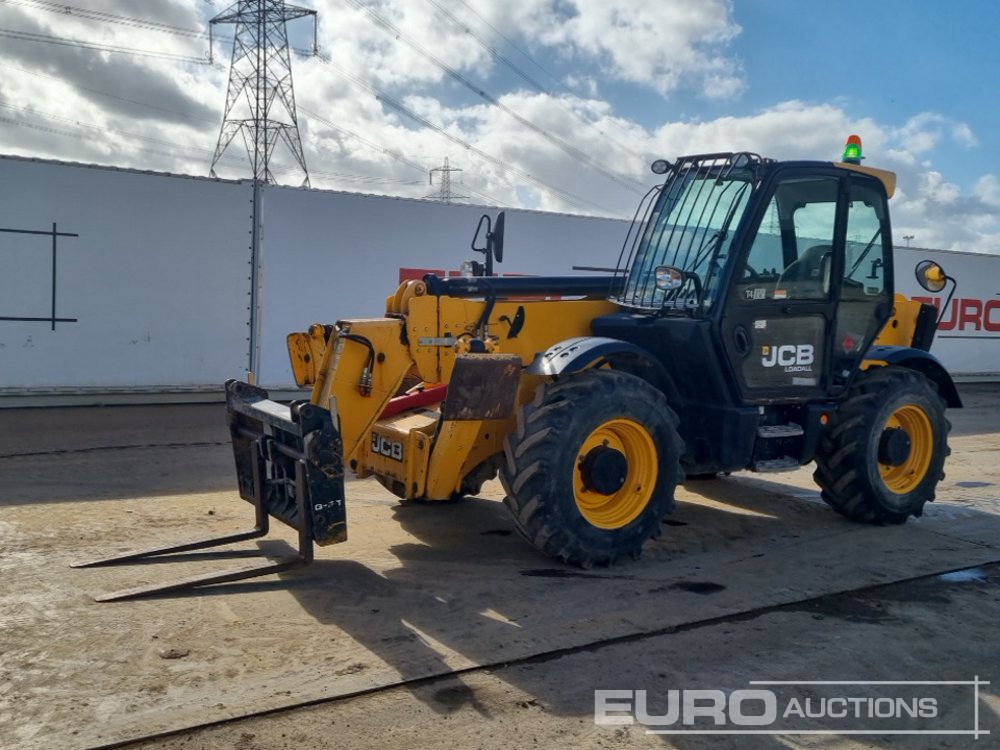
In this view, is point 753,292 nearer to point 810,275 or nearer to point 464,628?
point 810,275

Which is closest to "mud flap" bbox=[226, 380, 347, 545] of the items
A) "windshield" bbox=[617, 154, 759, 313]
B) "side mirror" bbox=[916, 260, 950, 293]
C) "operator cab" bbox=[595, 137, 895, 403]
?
"operator cab" bbox=[595, 137, 895, 403]

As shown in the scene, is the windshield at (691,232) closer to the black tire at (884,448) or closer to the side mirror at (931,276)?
the black tire at (884,448)

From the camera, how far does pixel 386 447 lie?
559cm

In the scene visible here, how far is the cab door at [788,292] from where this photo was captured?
6.06 m

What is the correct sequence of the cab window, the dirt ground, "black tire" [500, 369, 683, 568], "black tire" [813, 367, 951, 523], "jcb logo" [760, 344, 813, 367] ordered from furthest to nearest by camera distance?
"black tire" [813, 367, 951, 523], "jcb logo" [760, 344, 813, 367], the cab window, "black tire" [500, 369, 683, 568], the dirt ground

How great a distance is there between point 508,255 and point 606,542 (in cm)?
856

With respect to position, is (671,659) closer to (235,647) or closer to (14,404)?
(235,647)

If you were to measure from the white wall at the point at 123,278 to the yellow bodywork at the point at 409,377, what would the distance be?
6.01 m

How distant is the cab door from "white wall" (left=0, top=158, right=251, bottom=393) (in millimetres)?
7460

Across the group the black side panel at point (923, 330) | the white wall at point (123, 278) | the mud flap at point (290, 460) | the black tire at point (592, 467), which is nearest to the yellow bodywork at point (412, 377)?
the mud flap at point (290, 460)

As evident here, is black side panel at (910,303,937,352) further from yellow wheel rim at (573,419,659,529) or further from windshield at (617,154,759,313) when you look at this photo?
yellow wheel rim at (573,419,659,529)

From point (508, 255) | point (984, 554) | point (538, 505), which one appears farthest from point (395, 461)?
point (508, 255)

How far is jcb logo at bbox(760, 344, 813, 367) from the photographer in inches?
246

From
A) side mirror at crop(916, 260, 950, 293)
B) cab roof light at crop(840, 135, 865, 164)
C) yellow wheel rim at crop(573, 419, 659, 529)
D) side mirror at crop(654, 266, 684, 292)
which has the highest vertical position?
cab roof light at crop(840, 135, 865, 164)
